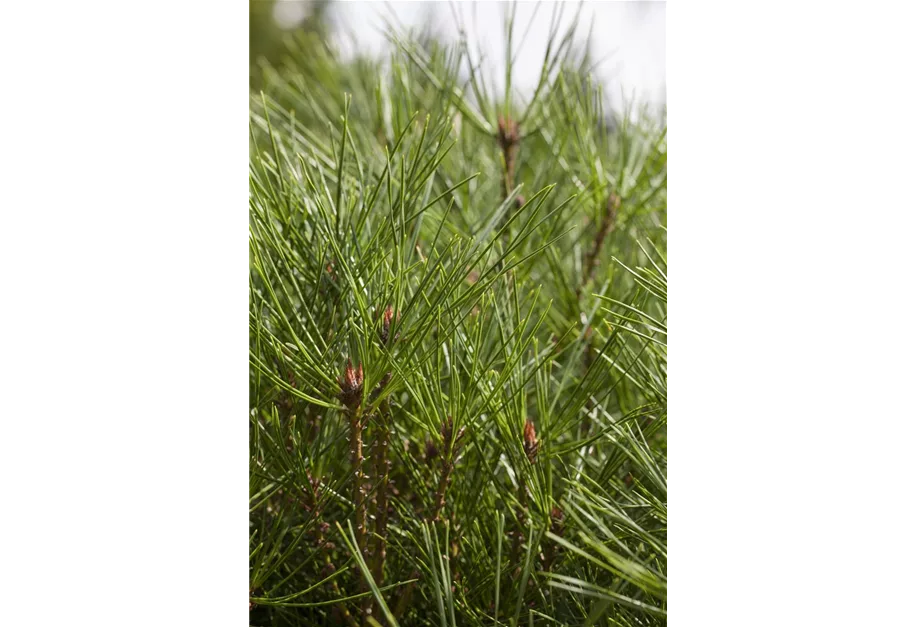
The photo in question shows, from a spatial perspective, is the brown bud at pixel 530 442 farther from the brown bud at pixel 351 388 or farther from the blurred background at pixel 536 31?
the blurred background at pixel 536 31

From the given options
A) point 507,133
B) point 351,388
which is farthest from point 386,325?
point 507,133

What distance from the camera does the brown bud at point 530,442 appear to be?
1.04 ft

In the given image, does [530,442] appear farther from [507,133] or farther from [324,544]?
[507,133]

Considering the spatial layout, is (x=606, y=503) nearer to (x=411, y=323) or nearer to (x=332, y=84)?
(x=411, y=323)

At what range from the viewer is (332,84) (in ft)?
2.07

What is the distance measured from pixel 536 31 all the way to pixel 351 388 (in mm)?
285

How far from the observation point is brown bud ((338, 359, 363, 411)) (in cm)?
29

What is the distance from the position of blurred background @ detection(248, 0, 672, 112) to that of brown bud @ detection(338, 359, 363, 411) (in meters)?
0.22

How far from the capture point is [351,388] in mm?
295
